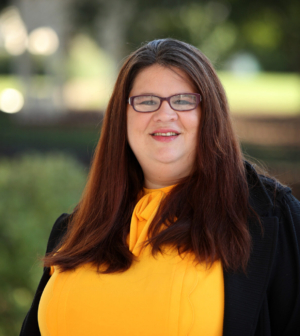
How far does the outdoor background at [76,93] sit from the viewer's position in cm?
427

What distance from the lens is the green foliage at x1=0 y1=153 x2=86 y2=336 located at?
3914mm

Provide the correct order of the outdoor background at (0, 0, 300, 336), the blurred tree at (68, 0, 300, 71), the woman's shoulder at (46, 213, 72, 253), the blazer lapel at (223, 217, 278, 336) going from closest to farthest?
the blazer lapel at (223, 217, 278, 336) → the woman's shoulder at (46, 213, 72, 253) → the outdoor background at (0, 0, 300, 336) → the blurred tree at (68, 0, 300, 71)

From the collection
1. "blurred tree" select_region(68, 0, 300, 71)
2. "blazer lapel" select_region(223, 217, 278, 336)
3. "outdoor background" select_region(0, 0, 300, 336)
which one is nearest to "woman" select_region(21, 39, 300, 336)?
"blazer lapel" select_region(223, 217, 278, 336)

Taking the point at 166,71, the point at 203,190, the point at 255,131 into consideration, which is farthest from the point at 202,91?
the point at 255,131

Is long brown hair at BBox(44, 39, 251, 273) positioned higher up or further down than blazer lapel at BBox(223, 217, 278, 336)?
higher up

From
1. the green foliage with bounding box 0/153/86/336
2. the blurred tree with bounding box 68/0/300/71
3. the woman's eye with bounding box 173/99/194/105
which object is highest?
the blurred tree with bounding box 68/0/300/71

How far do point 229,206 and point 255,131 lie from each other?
41.0 ft

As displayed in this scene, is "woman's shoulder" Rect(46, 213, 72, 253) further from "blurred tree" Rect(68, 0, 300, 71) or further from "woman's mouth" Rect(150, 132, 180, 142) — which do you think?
"blurred tree" Rect(68, 0, 300, 71)

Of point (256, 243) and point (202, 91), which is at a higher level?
point (202, 91)

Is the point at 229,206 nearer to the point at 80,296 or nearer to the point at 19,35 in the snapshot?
the point at 80,296

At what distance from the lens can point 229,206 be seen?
1.96 m

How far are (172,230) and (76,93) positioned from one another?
20.8m

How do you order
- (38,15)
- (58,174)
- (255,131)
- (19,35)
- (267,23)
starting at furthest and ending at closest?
(19,35), (38,15), (255,131), (267,23), (58,174)

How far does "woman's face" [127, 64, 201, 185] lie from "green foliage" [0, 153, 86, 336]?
1399 mm
